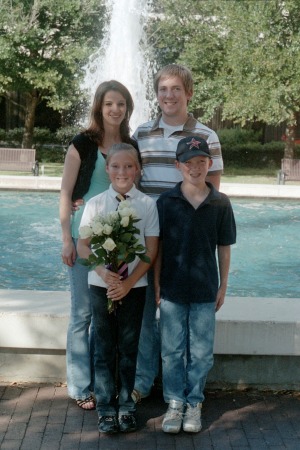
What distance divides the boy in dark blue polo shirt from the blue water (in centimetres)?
353

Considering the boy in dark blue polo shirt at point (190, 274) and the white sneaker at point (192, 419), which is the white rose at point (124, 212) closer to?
the boy in dark blue polo shirt at point (190, 274)

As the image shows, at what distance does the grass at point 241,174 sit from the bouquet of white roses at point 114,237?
15.2 m

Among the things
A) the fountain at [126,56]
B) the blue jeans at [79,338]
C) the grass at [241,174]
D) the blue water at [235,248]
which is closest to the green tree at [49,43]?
the fountain at [126,56]

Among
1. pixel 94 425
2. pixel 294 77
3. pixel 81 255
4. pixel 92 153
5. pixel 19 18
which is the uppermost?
pixel 19 18

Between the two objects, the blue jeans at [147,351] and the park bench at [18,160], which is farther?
the park bench at [18,160]

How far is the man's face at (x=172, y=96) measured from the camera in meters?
4.05

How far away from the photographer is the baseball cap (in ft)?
12.7

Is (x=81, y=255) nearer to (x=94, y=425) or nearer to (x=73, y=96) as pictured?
(x=94, y=425)

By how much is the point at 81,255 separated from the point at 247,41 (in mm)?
17133

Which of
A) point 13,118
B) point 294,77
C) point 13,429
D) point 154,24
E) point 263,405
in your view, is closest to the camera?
point 13,429

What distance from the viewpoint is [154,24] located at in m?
22.9

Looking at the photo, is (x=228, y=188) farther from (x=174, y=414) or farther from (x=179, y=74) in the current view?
(x=174, y=414)

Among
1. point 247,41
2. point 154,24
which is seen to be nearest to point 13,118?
point 154,24

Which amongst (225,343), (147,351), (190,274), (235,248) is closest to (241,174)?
(235,248)
